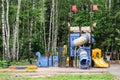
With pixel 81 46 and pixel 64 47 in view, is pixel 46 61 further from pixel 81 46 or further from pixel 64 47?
pixel 81 46

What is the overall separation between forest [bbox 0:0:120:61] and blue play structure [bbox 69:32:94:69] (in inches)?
112

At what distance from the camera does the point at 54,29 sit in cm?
3891

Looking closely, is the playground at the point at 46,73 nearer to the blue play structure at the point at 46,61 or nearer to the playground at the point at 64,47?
the playground at the point at 64,47

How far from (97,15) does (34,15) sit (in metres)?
5.42

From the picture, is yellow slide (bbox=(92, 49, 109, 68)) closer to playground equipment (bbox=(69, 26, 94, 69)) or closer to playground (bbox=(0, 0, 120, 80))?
playground (bbox=(0, 0, 120, 80))

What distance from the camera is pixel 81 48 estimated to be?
24.7 m

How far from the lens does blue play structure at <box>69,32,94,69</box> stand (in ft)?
77.7

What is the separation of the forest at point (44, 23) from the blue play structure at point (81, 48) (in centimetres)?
285

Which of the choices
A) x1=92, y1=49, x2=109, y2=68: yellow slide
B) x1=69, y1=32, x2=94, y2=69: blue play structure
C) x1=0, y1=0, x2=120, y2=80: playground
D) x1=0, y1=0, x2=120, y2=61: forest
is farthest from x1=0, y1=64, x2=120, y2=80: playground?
x1=0, y1=0, x2=120, y2=61: forest

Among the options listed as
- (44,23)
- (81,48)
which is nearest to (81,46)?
(81,48)

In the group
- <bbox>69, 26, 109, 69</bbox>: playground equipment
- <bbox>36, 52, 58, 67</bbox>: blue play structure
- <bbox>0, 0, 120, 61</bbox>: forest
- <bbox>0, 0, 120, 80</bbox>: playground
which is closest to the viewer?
<bbox>0, 0, 120, 80</bbox>: playground

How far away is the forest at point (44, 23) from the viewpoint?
3011 cm

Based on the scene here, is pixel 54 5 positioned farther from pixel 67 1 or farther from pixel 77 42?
pixel 77 42

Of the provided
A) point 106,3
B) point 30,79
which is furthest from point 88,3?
point 30,79
